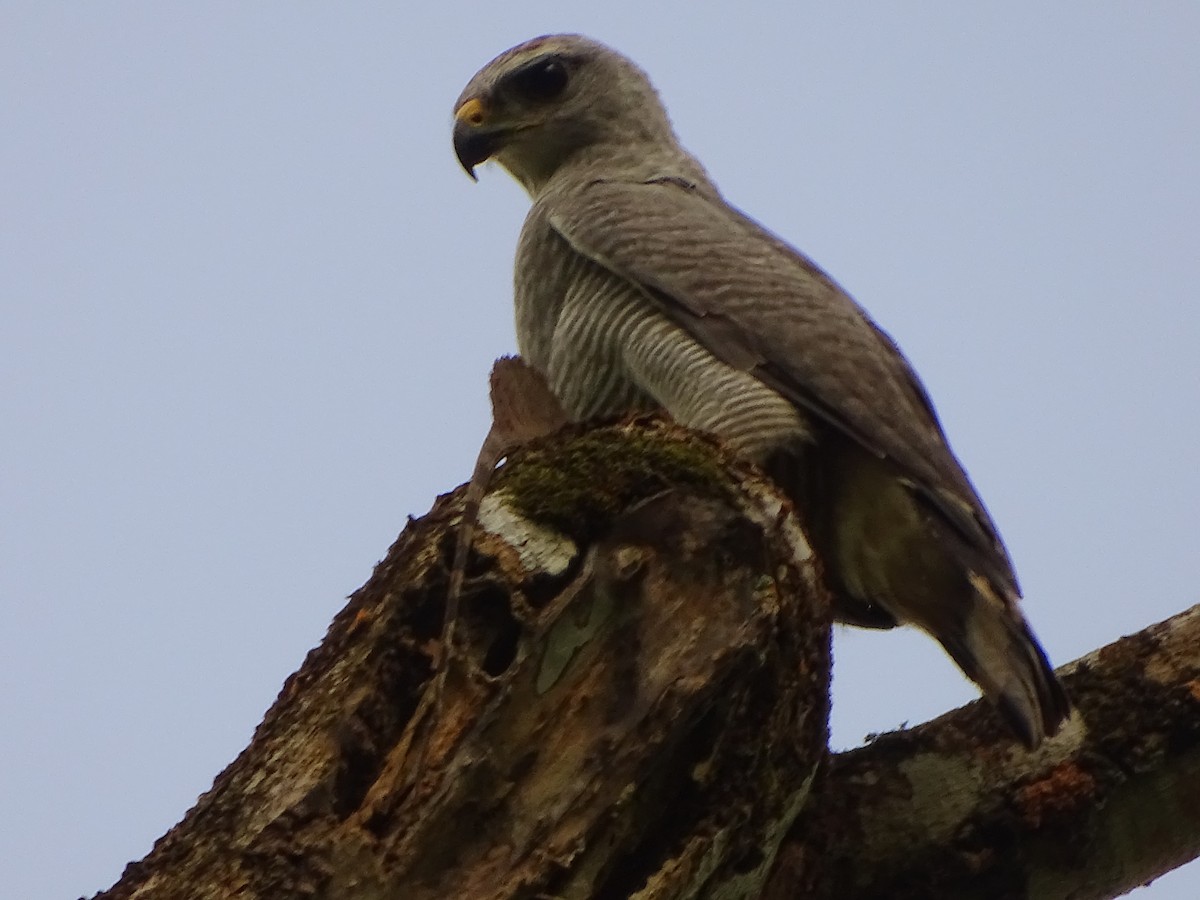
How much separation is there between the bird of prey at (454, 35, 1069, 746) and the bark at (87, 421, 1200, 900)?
0.88 ft

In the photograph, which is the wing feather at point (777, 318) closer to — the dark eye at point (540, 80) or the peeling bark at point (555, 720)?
the dark eye at point (540, 80)

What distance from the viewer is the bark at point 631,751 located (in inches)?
109

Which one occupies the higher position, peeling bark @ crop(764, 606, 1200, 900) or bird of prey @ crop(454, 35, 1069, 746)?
bird of prey @ crop(454, 35, 1069, 746)

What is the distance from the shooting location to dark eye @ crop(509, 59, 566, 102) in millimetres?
5648

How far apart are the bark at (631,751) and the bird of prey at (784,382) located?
267mm

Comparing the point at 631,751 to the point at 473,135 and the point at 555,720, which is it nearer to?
the point at 555,720

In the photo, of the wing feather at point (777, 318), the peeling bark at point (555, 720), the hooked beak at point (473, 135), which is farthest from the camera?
the hooked beak at point (473, 135)

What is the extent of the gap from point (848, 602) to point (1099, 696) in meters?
0.98

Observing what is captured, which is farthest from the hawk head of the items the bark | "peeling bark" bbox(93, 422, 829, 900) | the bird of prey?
"peeling bark" bbox(93, 422, 829, 900)

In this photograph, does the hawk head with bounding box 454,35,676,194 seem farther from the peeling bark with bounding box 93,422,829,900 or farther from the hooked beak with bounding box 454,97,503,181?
the peeling bark with bounding box 93,422,829,900

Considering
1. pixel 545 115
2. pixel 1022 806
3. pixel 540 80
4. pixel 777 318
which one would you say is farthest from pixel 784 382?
pixel 540 80

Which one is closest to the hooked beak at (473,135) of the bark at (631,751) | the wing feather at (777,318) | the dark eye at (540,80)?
the dark eye at (540,80)

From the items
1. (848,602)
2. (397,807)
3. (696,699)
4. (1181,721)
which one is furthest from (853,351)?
(397,807)

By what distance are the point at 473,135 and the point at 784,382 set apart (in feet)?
5.93
